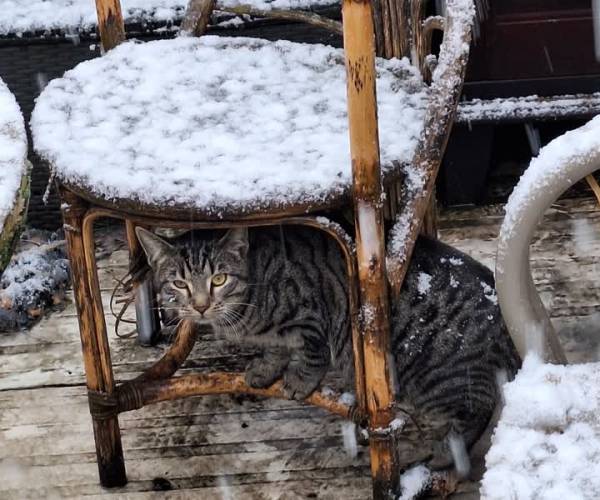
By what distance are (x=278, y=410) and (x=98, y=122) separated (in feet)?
2.70

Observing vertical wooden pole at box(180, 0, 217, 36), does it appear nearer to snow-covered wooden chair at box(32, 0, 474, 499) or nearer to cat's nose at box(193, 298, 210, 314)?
snow-covered wooden chair at box(32, 0, 474, 499)

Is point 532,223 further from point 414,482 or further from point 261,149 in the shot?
point 414,482

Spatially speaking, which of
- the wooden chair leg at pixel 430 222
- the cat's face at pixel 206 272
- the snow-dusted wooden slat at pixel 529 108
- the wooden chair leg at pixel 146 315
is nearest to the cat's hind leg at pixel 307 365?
the cat's face at pixel 206 272

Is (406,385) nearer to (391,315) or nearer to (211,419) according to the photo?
(391,315)

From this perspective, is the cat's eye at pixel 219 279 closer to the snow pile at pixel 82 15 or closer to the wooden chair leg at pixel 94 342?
the wooden chair leg at pixel 94 342

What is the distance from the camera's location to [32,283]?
9.47ft

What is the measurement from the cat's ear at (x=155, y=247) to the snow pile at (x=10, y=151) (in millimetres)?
440

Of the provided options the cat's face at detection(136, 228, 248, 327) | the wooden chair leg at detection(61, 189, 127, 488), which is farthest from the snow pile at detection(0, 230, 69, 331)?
the cat's face at detection(136, 228, 248, 327)

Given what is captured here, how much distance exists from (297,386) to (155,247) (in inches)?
15.3

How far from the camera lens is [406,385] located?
2076mm

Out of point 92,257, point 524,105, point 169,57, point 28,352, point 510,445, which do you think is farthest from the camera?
point 524,105

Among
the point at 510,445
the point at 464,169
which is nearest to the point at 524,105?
the point at 464,169

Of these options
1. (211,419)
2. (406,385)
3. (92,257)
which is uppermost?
(92,257)

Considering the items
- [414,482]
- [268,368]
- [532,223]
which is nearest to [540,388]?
[532,223]
